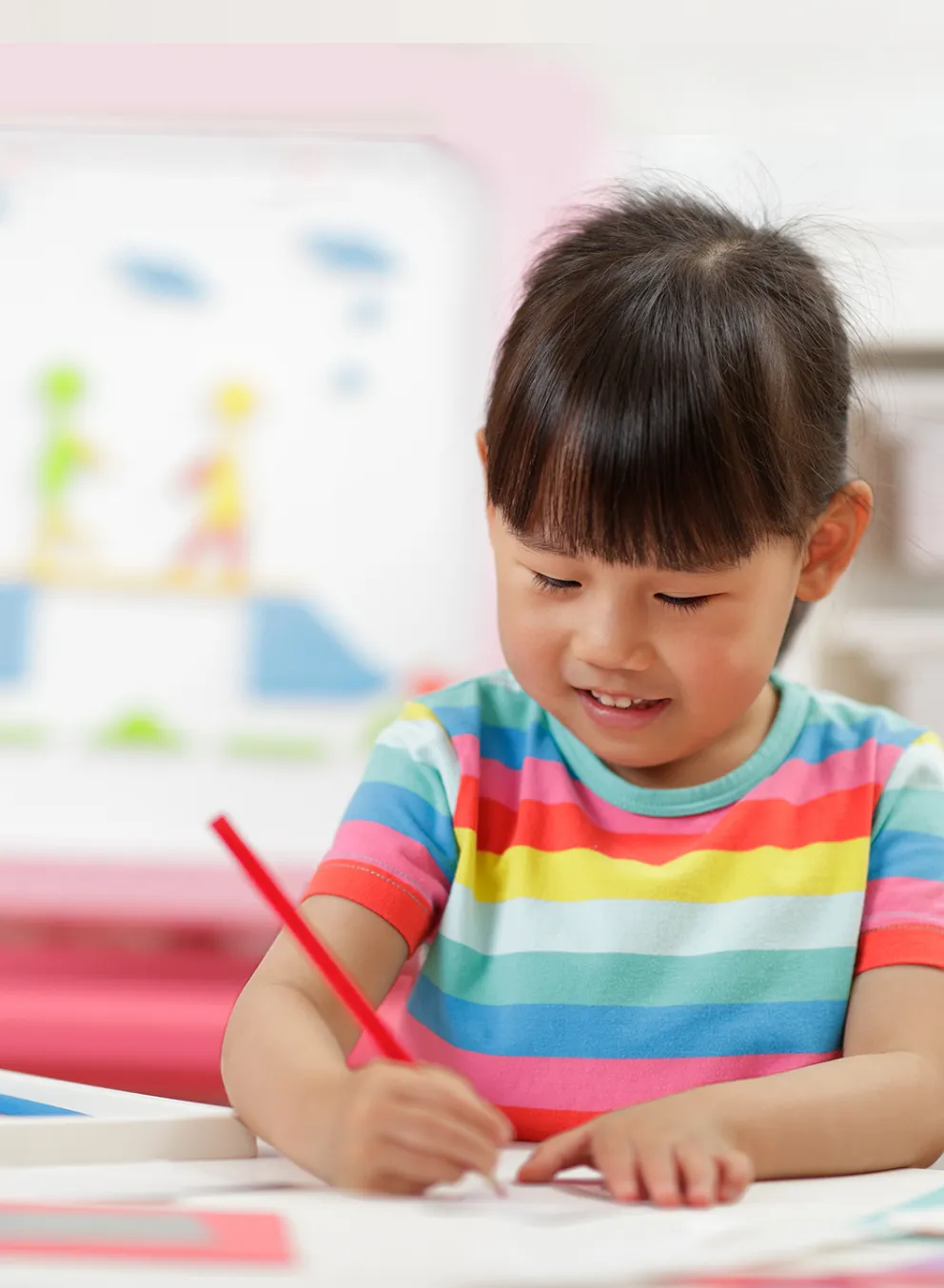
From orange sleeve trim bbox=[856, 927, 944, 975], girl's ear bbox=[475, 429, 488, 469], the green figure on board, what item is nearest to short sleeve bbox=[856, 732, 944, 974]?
orange sleeve trim bbox=[856, 927, 944, 975]

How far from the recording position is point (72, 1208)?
37cm

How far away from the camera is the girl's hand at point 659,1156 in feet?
1.34

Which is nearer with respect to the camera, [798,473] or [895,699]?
[798,473]

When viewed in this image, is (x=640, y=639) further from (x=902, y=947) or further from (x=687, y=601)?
(x=902, y=947)

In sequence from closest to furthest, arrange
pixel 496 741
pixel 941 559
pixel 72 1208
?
pixel 72 1208 < pixel 496 741 < pixel 941 559

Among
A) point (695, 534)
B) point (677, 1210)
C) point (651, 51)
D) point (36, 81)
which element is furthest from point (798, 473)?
point (36, 81)

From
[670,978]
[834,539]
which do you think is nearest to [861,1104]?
[670,978]

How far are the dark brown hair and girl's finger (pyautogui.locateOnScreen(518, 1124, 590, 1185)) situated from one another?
0.21 metres

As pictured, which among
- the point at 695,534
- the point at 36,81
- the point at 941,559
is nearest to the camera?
the point at 695,534

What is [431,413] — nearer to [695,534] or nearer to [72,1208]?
[695,534]

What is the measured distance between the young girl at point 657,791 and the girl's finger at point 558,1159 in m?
0.06

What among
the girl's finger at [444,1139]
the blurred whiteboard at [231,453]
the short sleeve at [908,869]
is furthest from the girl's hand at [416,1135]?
the blurred whiteboard at [231,453]

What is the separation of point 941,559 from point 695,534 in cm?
74

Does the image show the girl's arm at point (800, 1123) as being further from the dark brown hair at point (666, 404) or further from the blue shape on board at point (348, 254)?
the blue shape on board at point (348, 254)
